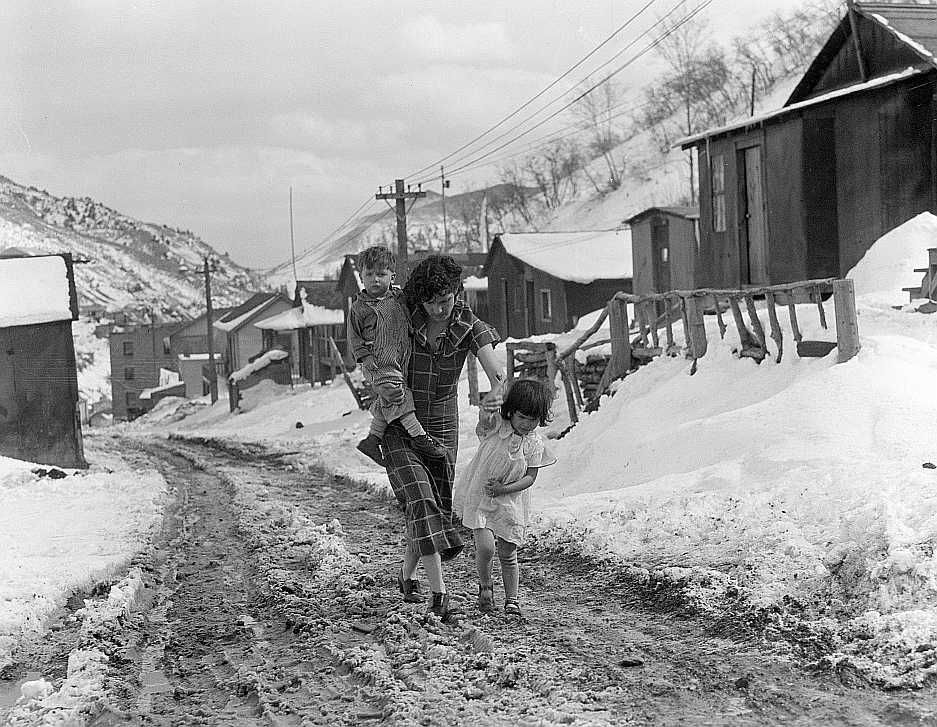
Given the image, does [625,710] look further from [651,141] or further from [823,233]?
[651,141]

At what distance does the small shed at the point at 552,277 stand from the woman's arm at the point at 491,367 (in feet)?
101

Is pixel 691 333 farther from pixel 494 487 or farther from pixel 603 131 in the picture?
pixel 603 131

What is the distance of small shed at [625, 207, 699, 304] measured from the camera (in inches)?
1183

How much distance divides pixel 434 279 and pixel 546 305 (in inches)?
1303

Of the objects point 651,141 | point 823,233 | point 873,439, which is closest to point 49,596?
point 873,439

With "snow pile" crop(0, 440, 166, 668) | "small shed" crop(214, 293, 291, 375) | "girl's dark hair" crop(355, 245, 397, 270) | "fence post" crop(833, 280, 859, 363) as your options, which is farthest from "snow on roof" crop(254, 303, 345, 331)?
"girl's dark hair" crop(355, 245, 397, 270)

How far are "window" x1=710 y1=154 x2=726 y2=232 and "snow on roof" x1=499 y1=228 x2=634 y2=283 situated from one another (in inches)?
699

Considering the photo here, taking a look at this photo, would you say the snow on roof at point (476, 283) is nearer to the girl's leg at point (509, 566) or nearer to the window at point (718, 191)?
the window at point (718, 191)

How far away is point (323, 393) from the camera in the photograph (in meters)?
38.8

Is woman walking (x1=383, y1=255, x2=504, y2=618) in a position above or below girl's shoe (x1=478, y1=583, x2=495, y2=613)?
above

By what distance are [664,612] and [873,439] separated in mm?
2960

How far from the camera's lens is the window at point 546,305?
127ft

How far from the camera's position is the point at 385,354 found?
611 cm

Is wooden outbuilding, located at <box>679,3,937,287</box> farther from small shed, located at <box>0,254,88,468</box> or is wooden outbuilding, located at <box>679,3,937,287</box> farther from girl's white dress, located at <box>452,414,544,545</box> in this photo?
small shed, located at <box>0,254,88,468</box>
